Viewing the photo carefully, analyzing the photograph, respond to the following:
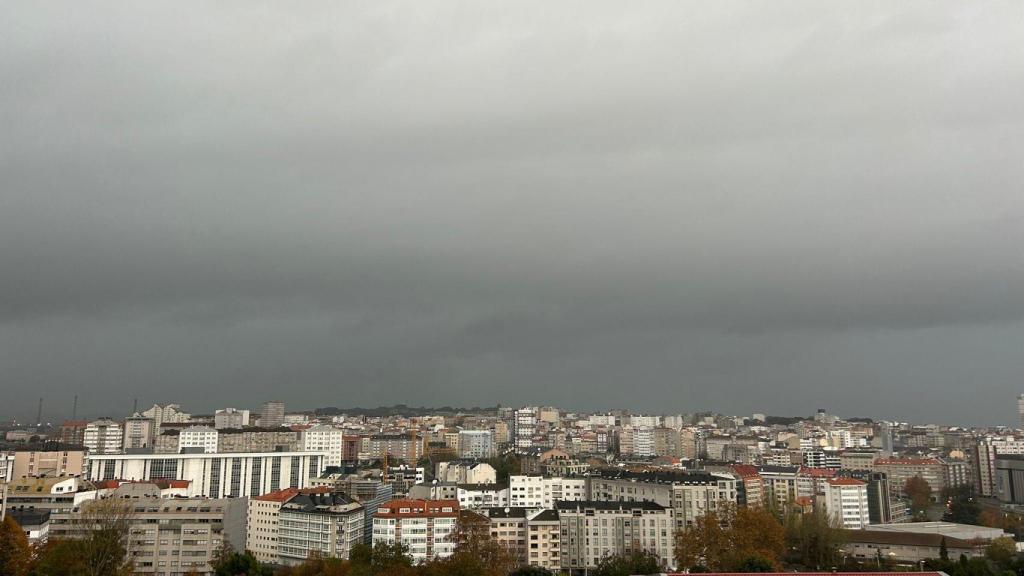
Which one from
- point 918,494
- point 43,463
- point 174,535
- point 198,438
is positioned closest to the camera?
Result: point 174,535

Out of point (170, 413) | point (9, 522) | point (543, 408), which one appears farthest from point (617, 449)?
point (9, 522)

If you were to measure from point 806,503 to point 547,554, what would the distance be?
1950 centimetres

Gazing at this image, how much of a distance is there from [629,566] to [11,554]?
20.9 metres

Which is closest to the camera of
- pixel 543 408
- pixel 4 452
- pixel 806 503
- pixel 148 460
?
pixel 806 503

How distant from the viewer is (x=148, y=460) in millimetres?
54656

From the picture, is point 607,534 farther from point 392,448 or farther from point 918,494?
point 392,448

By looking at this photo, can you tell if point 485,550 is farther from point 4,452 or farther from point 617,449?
point 617,449

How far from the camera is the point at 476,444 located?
88.4 meters

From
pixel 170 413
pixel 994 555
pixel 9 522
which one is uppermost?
pixel 170 413

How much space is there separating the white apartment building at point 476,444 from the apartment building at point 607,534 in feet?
172

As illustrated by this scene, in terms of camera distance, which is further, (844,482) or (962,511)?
(962,511)

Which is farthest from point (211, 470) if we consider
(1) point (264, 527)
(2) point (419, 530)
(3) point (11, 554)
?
(3) point (11, 554)

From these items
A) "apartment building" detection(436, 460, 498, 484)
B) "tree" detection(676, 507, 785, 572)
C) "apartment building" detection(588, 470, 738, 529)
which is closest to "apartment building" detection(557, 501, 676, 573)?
"apartment building" detection(588, 470, 738, 529)

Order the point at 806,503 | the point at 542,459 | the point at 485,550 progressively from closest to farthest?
the point at 485,550, the point at 806,503, the point at 542,459
